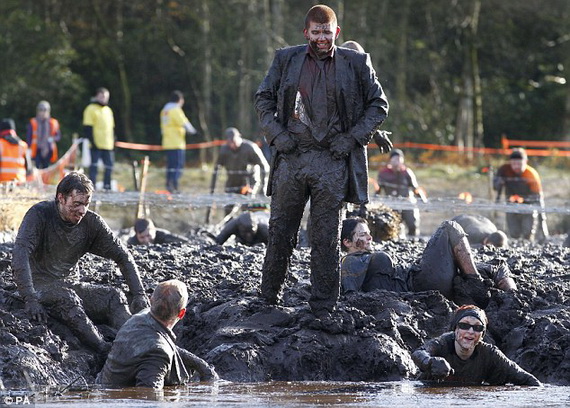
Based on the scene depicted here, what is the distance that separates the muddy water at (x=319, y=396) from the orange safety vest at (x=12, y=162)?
1386 centimetres

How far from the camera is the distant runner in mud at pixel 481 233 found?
16.4 metres

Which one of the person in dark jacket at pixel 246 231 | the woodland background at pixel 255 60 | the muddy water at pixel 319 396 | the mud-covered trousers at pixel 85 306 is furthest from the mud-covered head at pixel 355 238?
the woodland background at pixel 255 60

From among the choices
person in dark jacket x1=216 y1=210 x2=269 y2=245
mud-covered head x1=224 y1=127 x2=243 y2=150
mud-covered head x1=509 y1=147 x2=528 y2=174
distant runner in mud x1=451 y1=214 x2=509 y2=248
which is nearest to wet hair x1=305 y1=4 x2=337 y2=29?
distant runner in mud x1=451 y1=214 x2=509 y2=248

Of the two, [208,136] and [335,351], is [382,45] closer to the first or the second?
[208,136]

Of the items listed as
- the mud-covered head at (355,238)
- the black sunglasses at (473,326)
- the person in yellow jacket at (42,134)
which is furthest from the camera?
the person in yellow jacket at (42,134)

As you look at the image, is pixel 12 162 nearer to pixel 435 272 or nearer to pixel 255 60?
pixel 435 272

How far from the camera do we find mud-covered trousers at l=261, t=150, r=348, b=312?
33.6ft

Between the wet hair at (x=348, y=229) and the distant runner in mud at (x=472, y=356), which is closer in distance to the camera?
the distant runner in mud at (x=472, y=356)

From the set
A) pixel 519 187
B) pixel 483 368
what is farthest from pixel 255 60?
pixel 483 368

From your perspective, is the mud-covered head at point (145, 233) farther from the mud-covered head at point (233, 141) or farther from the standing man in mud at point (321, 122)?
the standing man in mud at point (321, 122)

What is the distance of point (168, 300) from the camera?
9.06 metres

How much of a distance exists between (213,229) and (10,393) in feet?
39.6

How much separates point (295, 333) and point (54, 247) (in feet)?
6.38

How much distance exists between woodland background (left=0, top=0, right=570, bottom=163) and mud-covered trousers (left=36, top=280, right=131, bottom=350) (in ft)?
86.2
